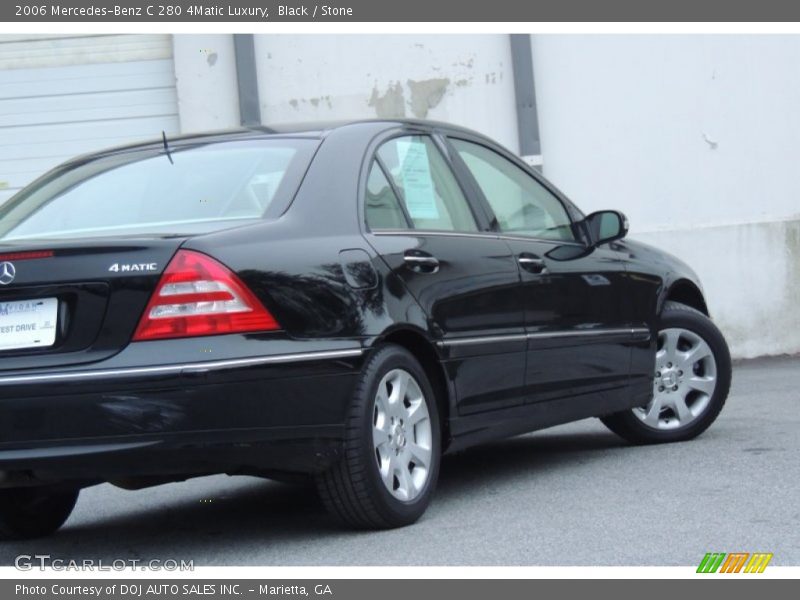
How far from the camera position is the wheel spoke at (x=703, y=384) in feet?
24.7

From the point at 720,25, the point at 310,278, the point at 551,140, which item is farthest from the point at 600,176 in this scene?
the point at 310,278

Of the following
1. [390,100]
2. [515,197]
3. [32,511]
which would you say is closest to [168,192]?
[32,511]

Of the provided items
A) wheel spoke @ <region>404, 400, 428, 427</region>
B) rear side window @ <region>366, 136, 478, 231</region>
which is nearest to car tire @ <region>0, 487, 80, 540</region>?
wheel spoke @ <region>404, 400, 428, 427</region>

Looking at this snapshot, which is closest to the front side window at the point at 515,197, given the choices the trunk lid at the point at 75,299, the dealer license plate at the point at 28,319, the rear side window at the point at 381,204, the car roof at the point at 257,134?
the car roof at the point at 257,134

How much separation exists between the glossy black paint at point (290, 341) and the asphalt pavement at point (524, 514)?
35cm

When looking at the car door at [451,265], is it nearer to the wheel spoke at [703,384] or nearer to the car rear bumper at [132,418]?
the car rear bumper at [132,418]

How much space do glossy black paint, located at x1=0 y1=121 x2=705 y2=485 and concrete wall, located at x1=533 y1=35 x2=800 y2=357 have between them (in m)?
6.59

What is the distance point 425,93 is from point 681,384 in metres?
5.88

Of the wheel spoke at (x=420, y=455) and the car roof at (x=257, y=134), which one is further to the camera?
the car roof at (x=257, y=134)

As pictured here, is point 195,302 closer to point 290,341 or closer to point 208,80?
point 290,341

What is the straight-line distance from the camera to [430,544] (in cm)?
507

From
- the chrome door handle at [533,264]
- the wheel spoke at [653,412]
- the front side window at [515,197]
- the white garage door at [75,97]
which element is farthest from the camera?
the white garage door at [75,97]

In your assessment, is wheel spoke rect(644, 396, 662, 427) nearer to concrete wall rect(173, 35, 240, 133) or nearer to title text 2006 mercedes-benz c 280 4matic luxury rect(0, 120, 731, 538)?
title text 2006 mercedes-benz c 280 4matic luxury rect(0, 120, 731, 538)

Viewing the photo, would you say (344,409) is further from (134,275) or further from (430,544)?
(134,275)
